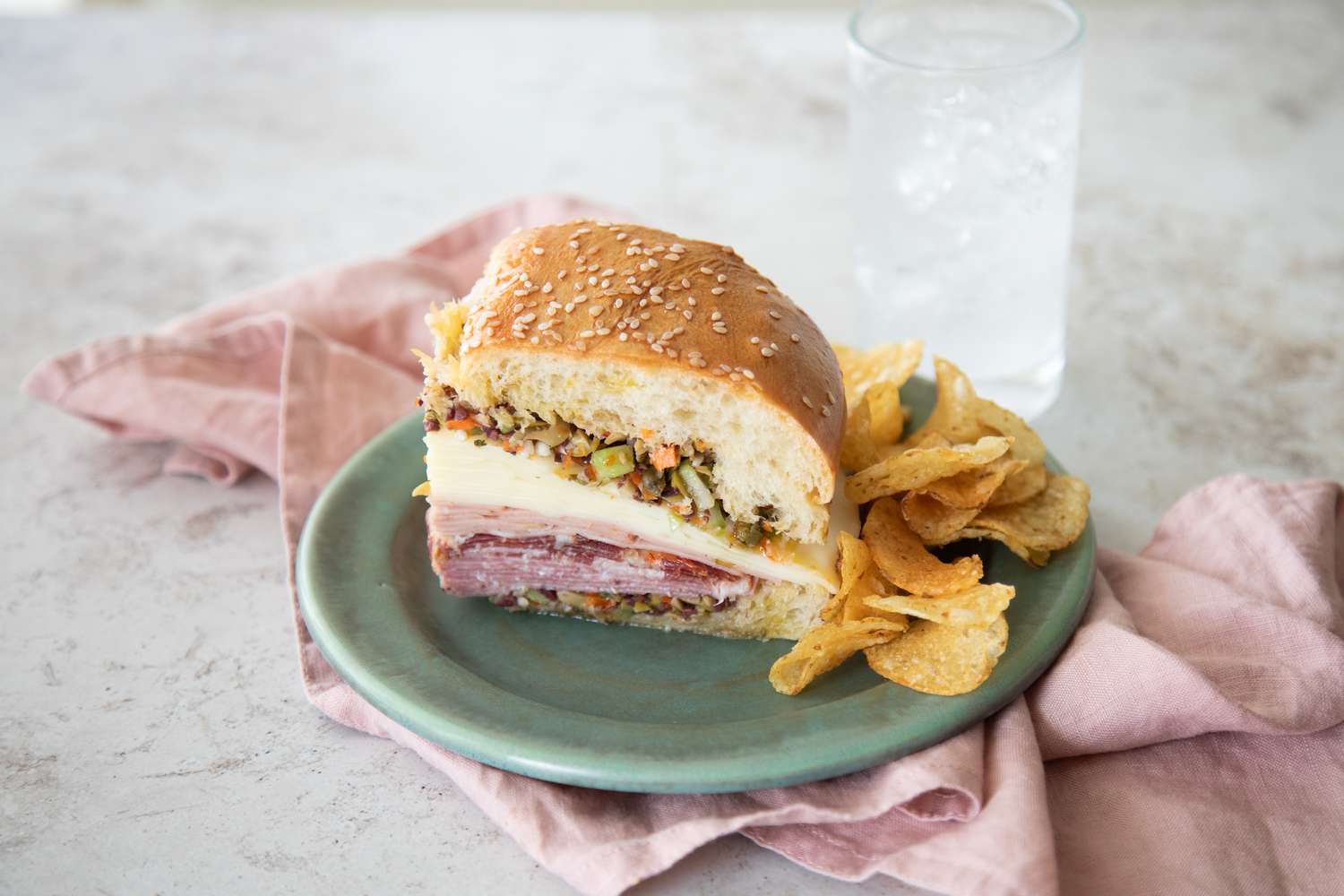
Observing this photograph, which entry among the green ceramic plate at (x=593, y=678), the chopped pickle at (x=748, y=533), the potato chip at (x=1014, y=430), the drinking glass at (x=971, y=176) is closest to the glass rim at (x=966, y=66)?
Result: the drinking glass at (x=971, y=176)

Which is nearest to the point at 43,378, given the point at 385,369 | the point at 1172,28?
the point at 385,369

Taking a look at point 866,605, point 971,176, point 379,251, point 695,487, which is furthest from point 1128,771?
point 379,251

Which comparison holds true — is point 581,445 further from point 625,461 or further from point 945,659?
point 945,659

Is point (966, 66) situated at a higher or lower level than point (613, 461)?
higher

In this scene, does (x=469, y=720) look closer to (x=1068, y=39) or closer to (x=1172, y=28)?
(x=1068, y=39)

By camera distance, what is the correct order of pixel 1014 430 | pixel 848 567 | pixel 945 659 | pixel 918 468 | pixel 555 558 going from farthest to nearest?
pixel 1014 430 < pixel 555 558 < pixel 918 468 < pixel 848 567 < pixel 945 659

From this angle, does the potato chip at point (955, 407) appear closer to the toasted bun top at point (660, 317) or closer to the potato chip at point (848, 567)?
the toasted bun top at point (660, 317)
